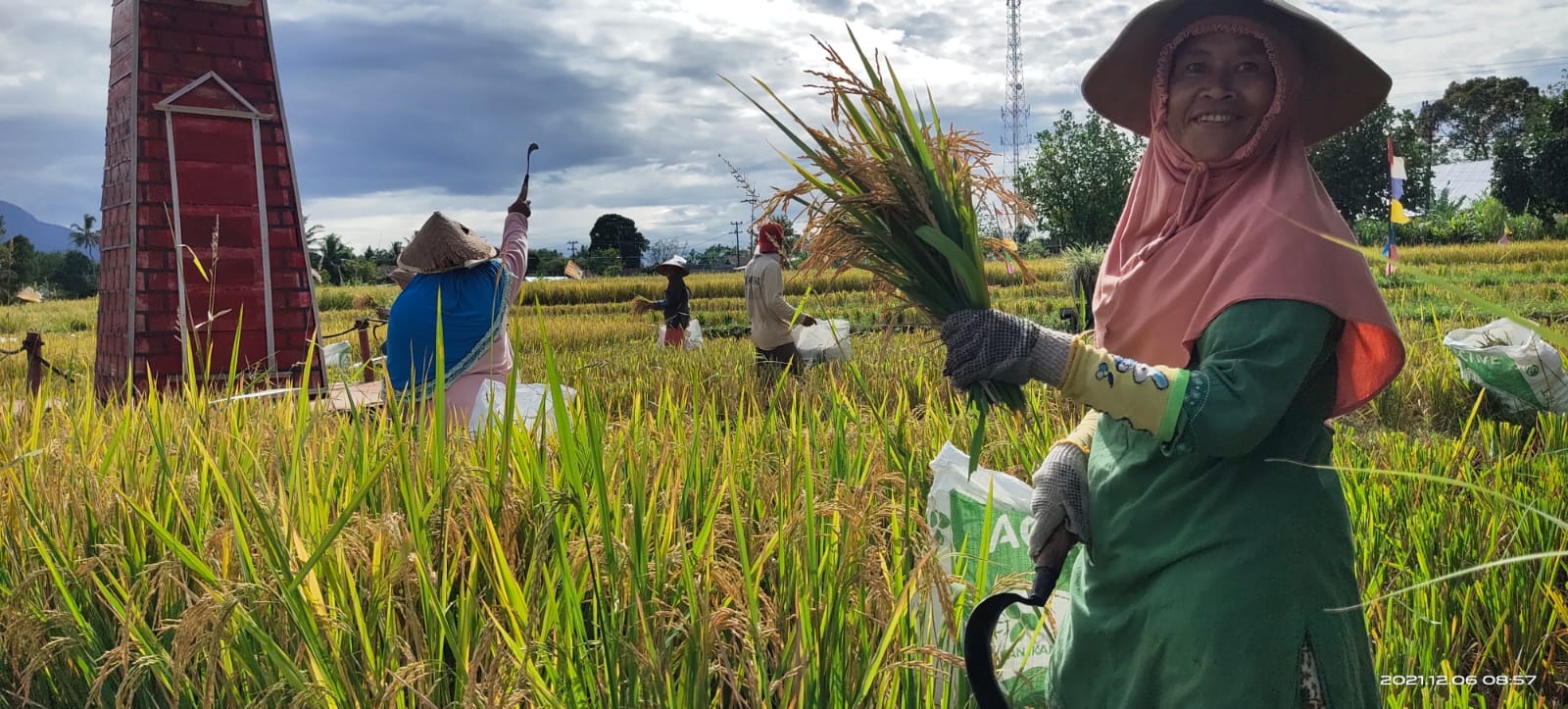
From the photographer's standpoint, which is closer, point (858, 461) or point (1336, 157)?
point (858, 461)

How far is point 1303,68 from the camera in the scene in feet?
4.64

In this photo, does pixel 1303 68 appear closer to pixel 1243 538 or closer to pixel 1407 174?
pixel 1243 538

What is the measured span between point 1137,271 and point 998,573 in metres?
0.69

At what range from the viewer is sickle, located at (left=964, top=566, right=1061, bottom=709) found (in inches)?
53.4

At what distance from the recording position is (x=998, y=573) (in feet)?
5.87

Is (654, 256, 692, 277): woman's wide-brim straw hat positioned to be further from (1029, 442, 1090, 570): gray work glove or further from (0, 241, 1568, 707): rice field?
(1029, 442, 1090, 570): gray work glove

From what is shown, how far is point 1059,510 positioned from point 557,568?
81 centimetres

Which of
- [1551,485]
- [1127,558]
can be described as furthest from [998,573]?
[1551,485]

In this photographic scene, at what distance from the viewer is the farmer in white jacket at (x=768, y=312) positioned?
5.85 m

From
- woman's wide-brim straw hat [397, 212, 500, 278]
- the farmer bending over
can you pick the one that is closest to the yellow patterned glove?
the farmer bending over

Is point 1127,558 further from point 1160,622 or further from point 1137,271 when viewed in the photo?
point 1137,271

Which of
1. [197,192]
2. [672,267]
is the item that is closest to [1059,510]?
[197,192]

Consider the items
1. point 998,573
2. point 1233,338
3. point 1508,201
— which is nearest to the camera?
point 1233,338

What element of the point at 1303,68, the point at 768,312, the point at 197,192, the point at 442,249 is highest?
the point at 197,192
